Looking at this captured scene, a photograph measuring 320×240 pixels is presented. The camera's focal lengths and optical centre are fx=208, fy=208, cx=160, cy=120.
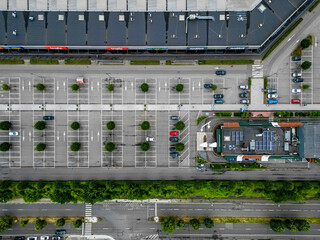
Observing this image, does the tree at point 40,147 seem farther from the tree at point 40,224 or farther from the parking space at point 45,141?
the tree at point 40,224

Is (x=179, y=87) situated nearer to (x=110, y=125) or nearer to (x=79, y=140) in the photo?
(x=110, y=125)

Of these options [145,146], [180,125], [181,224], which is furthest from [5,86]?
[181,224]

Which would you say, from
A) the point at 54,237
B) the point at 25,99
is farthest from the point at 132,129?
the point at 54,237

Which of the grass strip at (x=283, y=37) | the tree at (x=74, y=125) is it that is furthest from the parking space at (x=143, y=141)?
the grass strip at (x=283, y=37)

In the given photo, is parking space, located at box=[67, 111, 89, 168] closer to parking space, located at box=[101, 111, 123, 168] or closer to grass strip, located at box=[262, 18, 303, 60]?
parking space, located at box=[101, 111, 123, 168]

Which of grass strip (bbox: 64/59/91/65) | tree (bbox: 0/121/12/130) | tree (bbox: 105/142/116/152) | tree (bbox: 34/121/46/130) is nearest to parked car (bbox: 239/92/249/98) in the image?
tree (bbox: 105/142/116/152)
